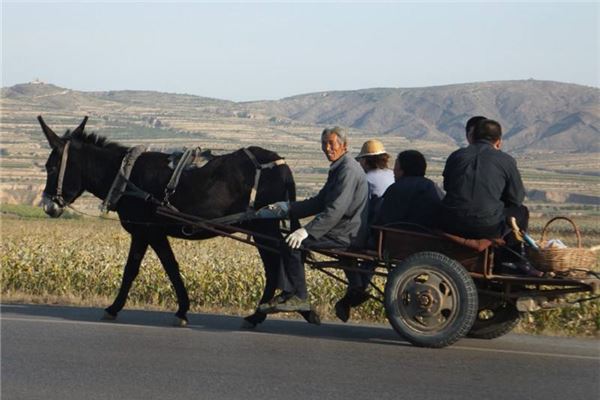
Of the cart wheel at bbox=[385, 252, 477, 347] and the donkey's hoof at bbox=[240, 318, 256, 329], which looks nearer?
the cart wheel at bbox=[385, 252, 477, 347]

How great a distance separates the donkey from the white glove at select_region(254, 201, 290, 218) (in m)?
0.33

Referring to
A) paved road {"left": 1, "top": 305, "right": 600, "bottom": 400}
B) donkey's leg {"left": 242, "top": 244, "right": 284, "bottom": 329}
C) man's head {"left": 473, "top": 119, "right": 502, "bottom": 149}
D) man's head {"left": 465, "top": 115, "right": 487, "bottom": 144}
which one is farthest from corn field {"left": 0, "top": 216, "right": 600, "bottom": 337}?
man's head {"left": 473, "top": 119, "right": 502, "bottom": 149}

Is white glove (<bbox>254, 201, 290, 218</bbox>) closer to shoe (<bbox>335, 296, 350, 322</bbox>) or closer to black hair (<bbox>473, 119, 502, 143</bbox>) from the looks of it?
shoe (<bbox>335, 296, 350, 322</bbox>)

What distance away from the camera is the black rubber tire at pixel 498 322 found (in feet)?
35.0

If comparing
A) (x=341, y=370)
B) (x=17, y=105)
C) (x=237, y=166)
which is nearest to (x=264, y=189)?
(x=237, y=166)

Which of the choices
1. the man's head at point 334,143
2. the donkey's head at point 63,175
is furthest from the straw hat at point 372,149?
the donkey's head at point 63,175

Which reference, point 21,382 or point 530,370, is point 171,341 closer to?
point 21,382

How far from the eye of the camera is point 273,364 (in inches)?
365

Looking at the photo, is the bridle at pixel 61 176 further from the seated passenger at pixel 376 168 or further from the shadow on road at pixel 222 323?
the seated passenger at pixel 376 168

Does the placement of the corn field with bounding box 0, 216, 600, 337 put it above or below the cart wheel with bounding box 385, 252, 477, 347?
below

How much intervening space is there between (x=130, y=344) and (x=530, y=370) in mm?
3610

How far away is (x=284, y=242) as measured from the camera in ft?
36.2

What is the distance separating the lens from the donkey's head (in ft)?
40.8

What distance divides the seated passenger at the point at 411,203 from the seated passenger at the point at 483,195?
396mm
